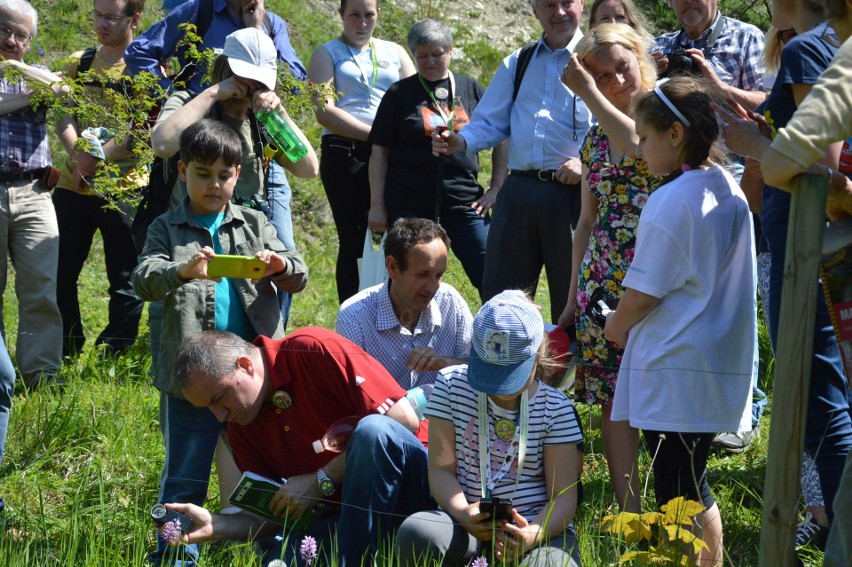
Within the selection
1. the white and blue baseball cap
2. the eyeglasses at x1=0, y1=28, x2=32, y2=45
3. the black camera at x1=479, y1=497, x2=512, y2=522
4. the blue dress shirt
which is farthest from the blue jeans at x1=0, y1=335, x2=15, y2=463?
the blue dress shirt

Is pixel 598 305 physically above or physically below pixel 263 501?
above

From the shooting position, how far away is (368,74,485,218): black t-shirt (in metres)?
6.05

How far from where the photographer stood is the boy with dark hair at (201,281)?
4074 millimetres

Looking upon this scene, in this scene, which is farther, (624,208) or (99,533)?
(624,208)

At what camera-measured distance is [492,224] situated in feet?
18.0

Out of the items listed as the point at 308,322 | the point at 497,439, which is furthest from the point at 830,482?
the point at 308,322

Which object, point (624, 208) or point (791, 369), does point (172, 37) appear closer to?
point (624, 208)

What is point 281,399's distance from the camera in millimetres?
3756

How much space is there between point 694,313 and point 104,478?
255cm

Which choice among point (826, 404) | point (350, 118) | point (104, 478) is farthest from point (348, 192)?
point (826, 404)

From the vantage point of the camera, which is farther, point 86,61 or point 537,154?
point 86,61

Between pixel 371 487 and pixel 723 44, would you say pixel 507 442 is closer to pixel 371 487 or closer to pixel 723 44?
pixel 371 487

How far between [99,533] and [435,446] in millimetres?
1227

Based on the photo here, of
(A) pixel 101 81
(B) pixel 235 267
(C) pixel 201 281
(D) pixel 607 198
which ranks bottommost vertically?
(C) pixel 201 281
